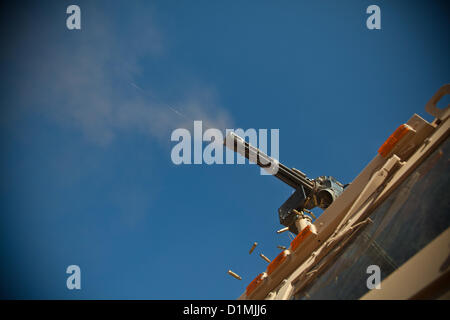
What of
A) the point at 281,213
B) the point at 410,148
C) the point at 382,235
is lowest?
the point at 281,213

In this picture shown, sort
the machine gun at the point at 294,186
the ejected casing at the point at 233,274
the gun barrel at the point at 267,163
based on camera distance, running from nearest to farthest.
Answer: the ejected casing at the point at 233,274 < the machine gun at the point at 294,186 < the gun barrel at the point at 267,163

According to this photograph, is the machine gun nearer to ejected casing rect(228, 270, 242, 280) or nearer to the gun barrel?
the gun barrel

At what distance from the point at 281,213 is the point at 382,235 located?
362 inches

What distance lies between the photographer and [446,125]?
4.76 metres

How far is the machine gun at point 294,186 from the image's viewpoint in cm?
1334

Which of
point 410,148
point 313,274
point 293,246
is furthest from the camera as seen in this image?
point 293,246

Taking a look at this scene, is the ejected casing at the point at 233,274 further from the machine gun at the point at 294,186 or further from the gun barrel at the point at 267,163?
the gun barrel at the point at 267,163

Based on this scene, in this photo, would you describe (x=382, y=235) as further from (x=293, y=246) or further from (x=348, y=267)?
(x=293, y=246)

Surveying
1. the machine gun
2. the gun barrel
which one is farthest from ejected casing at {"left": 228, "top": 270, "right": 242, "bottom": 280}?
the gun barrel

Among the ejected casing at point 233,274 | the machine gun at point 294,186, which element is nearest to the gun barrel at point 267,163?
the machine gun at point 294,186

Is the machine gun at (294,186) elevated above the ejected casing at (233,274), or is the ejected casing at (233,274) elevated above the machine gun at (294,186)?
the machine gun at (294,186)

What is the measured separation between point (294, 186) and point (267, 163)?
1753 millimetres

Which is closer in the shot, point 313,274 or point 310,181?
point 313,274
